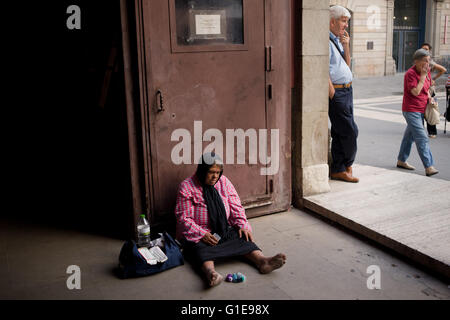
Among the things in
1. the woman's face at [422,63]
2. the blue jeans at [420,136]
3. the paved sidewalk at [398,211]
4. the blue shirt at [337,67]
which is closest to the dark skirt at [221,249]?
the paved sidewalk at [398,211]

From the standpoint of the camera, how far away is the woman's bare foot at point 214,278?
3459 mm

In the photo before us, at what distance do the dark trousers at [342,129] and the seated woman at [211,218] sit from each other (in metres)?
2.09

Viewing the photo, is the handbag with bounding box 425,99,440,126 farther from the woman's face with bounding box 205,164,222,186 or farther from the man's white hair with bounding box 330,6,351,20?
the woman's face with bounding box 205,164,222,186

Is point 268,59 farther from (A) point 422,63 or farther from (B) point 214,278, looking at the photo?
(A) point 422,63

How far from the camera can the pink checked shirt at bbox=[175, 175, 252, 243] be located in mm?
3963

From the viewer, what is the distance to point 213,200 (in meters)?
4.09

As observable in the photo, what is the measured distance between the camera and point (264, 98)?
15.6 ft

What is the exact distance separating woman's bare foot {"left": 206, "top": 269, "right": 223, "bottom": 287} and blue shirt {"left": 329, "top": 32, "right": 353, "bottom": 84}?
3.12 metres

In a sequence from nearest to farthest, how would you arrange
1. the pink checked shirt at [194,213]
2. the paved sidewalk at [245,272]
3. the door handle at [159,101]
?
the paved sidewalk at [245,272]
the pink checked shirt at [194,213]
the door handle at [159,101]

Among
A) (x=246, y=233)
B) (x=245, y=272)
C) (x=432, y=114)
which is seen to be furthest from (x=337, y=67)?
(x=432, y=114)

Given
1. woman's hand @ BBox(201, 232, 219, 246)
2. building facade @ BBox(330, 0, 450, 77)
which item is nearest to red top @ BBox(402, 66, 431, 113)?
woman's hand @ BBox(201, 232, 219, 246)

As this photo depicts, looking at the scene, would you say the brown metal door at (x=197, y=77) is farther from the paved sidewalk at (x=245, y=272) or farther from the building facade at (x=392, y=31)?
the building facade at (x=392, y=31)
